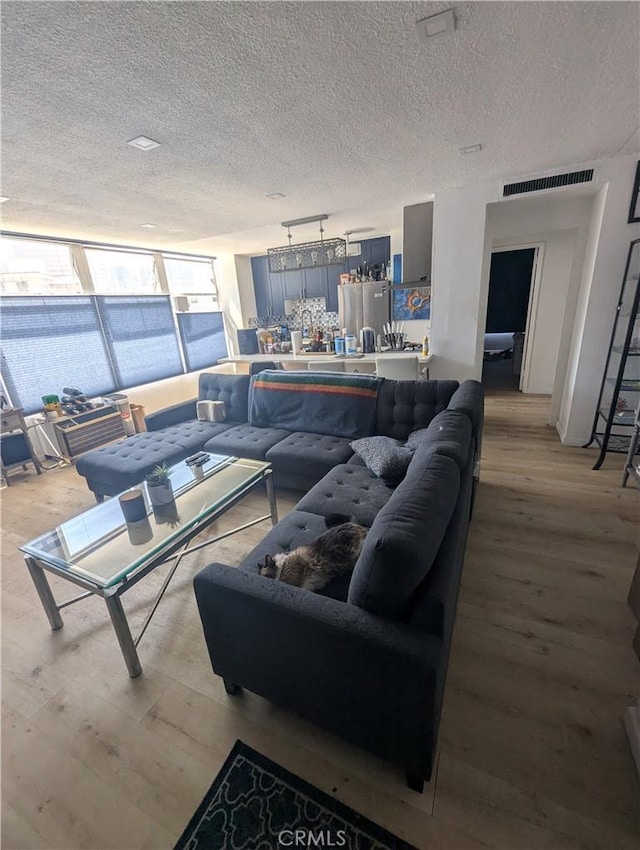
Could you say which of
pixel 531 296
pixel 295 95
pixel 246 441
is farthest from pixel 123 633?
pixel 531 296

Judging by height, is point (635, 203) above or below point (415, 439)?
above

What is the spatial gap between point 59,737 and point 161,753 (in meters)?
0.43

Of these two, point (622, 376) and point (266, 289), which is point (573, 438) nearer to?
point (622, 376)

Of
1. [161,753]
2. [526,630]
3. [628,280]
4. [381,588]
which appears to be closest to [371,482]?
[526,630]

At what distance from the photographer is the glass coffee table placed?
1.46 m

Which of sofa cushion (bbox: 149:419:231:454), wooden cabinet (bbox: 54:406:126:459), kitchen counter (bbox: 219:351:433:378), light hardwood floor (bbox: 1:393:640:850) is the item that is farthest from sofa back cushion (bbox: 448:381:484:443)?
wooden cabinet (bbox: 54:406:126:459)

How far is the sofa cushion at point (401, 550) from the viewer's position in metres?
0.95

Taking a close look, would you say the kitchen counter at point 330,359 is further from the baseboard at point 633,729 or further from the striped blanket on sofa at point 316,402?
the baseboard at point 633,729

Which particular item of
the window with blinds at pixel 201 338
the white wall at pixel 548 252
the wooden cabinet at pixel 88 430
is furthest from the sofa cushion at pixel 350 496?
the window with blinds at pixel 201 338

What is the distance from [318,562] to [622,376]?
9.89 feet

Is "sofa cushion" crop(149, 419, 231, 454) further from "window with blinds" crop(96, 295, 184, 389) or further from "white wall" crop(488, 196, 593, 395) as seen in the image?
"white wall" crop(488, 196, 593, 395)

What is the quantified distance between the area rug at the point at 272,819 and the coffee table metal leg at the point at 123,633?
58cm

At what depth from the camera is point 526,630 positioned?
1584 millimetres

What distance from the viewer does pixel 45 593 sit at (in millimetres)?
1706
